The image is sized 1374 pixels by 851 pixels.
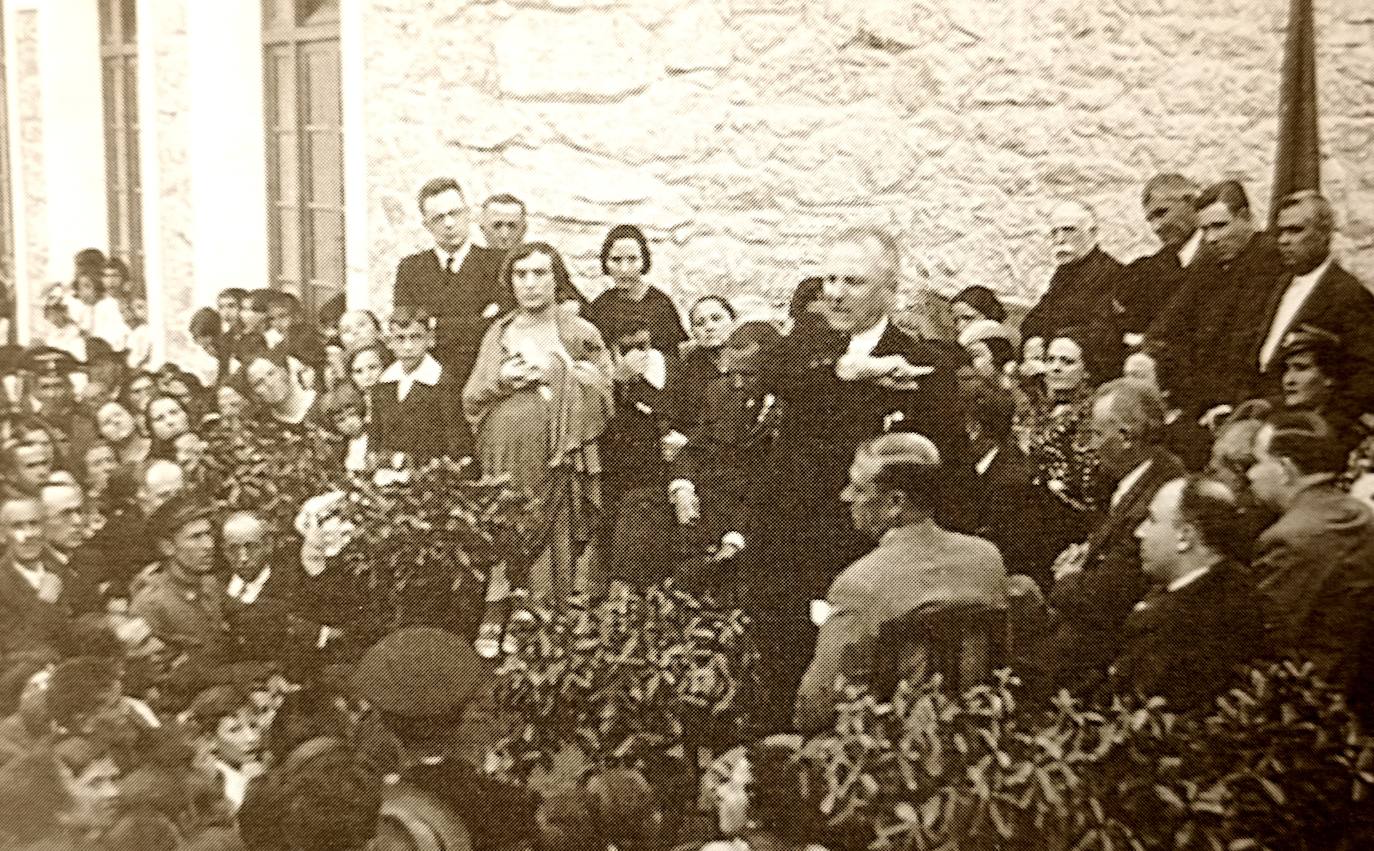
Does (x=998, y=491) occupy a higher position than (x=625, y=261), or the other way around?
(x=625, y=261)

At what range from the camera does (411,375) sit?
10.6 ft

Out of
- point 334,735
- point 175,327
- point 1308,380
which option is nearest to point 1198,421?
point 1308,380

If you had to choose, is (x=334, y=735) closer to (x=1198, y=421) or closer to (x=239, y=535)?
(x=239, y=535)

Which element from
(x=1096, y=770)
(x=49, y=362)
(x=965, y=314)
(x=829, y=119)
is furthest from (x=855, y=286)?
(x=49, y=362)

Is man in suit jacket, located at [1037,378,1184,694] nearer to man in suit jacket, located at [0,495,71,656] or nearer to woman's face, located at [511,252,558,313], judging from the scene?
woman's face, located at [511,252,558,313]

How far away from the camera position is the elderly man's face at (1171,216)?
9.05 ft

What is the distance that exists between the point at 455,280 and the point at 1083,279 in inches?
51.3

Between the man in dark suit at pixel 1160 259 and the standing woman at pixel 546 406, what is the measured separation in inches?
41.2

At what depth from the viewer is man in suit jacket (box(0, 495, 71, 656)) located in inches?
135

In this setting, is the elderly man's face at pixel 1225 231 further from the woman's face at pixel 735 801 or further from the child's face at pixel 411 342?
the child's face at pixel 411 342

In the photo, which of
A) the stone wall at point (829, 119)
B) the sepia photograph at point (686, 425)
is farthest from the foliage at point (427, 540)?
the stone wall at point (829, 119)

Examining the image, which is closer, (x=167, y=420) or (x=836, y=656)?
(x=836, y=656)

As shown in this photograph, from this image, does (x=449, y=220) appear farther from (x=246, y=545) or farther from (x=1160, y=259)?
(x=1160, y=259)

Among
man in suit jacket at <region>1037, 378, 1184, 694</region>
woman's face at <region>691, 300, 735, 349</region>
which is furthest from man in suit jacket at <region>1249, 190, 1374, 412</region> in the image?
woman's face at <region>691, 300, 735, 349</region>
